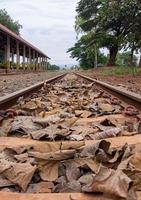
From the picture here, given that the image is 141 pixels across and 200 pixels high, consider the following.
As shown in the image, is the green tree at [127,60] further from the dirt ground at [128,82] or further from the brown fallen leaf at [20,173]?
the brown fallen leaf at [20,173]

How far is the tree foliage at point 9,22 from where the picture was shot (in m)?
85.2

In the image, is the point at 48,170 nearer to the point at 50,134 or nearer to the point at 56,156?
the point at 56,156

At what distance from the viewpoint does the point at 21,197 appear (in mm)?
1780

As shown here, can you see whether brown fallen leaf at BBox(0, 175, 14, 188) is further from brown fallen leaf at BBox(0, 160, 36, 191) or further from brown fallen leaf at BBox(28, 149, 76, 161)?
brown fallen leaf at BBox(28, 149, 76, 161)

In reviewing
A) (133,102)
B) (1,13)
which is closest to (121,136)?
(133,102)

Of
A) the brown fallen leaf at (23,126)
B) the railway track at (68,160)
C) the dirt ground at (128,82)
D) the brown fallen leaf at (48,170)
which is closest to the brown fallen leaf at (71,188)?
the railway track at (68,160)

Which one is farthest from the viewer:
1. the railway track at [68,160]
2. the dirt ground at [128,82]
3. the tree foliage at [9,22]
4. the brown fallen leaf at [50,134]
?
the tree foliage at [9,22]

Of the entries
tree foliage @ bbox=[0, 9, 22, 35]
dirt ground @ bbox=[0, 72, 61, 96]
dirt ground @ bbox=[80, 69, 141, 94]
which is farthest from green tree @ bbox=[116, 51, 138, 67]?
tree foliage @ bbox=[0, 9, 22, 35]

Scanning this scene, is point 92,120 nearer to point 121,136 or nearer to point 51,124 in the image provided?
point 51,124

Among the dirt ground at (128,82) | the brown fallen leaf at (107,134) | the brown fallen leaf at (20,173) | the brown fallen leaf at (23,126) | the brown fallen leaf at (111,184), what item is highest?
the brown fallen leaf at (111,184)

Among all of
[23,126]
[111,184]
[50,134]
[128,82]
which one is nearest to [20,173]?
[111,184]

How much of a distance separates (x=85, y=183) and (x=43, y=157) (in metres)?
0.38

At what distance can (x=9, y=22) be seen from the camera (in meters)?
87.6

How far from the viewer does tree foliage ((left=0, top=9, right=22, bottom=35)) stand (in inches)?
3354
